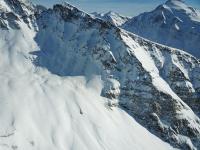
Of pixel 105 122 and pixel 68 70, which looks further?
pixel 68 70

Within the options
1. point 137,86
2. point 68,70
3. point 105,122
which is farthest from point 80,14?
point 105,122

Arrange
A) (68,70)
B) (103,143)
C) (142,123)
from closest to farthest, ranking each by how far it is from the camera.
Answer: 1. (103,143)
2. (142,123)
3. (68,70)

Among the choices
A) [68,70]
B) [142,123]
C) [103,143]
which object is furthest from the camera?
[68,70]

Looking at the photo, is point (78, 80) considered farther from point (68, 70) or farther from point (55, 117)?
point (55, 117)

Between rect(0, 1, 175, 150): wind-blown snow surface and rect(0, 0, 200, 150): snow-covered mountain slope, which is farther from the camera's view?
rect(0, 0, 200, 150): snow-covered mountain slope

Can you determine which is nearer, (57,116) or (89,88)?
(57,116)

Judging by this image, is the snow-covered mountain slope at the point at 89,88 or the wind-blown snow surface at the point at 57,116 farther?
the snow-covered mountain slope at the point at 89,88

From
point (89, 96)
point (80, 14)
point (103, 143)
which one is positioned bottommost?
point (103, 143)

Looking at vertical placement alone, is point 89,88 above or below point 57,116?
above
